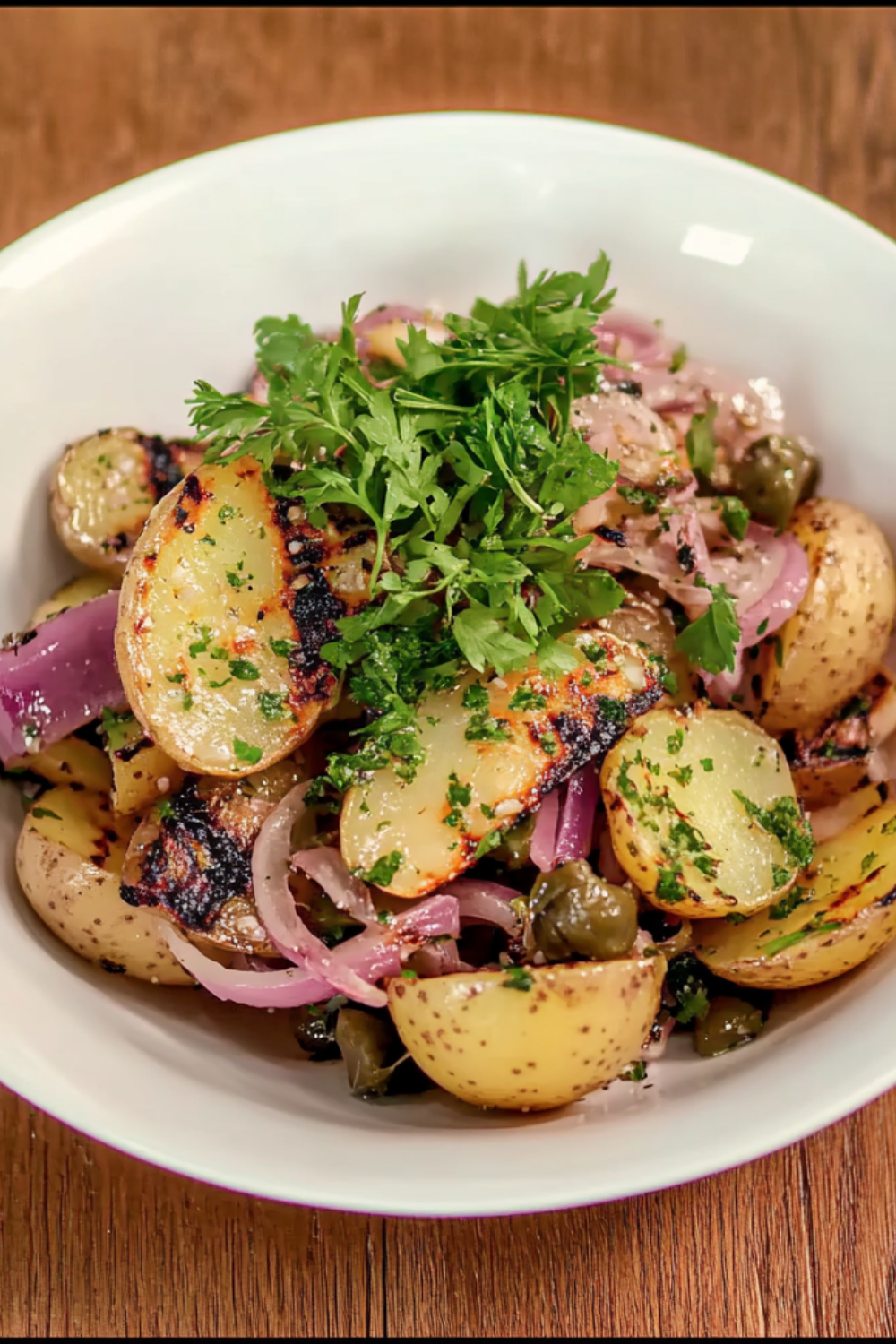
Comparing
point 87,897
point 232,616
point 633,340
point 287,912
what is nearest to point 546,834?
point 287,912

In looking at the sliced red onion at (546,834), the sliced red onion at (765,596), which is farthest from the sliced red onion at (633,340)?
the sliced red onion at (546,834)

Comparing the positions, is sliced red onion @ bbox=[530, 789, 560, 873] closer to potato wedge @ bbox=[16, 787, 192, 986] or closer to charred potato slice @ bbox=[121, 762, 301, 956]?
charred potato slice @ bbox=[121, 762, 301, 956]

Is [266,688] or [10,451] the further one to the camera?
[10,451]

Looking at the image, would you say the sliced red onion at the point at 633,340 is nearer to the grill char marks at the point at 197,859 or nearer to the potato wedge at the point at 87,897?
the grill char marks at the point at 197,859

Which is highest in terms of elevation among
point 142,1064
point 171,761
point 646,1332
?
point 171,761

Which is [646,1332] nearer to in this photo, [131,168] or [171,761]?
[171,761]

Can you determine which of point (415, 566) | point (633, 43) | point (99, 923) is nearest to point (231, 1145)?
point (99, 923)

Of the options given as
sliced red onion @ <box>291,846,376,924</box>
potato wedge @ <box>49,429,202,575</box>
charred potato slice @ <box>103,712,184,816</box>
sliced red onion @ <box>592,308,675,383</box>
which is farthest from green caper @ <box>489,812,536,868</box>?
sliced red onion @ <box>592,308,675,383</box>

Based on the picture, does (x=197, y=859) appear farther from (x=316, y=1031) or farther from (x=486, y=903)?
(x=486, y=903)
